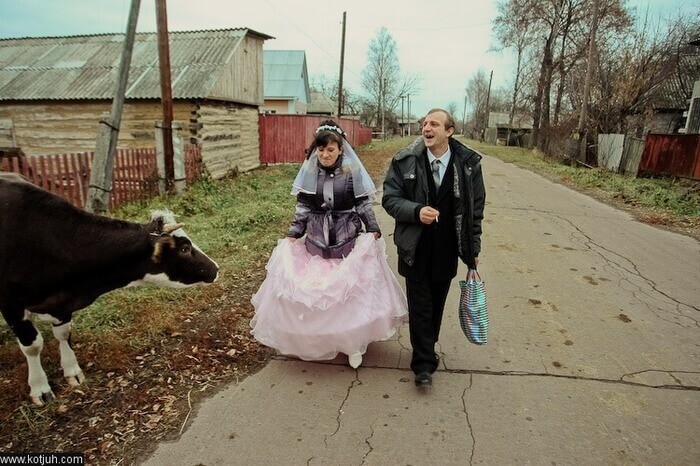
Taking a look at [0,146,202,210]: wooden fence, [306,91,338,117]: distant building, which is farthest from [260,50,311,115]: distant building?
[0,146,202,210]: wooden fence

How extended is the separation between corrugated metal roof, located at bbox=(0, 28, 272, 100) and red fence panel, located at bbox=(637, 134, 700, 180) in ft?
48.0

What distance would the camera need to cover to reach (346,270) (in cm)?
330

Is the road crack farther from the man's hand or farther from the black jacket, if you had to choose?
the man's hand

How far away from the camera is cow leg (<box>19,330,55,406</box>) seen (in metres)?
2.92

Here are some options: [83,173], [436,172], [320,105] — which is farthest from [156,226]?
[320,105]

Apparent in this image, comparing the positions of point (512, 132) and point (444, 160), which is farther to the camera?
point (512, 132)

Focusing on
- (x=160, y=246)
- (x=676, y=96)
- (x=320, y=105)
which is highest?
(x=676, y=96)

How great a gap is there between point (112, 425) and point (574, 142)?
22635 millimetres

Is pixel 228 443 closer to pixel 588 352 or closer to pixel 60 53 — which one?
pixel 588 352

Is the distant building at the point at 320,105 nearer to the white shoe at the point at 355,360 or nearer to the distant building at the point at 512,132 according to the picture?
the distant building at the point at 512,132

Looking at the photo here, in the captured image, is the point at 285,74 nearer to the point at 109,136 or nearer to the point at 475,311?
the point at 109,136

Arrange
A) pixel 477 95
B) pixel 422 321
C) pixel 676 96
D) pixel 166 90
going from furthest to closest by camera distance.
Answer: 1. pixel 477 95
2. pixel 676 96
3. pixel 166 90
4. pixel 422 321

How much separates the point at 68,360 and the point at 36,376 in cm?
22

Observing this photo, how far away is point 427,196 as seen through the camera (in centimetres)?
309
